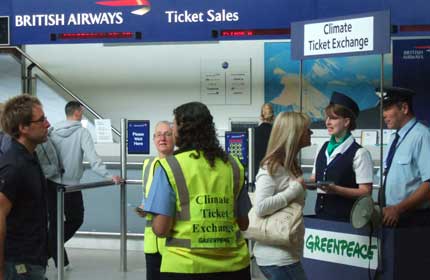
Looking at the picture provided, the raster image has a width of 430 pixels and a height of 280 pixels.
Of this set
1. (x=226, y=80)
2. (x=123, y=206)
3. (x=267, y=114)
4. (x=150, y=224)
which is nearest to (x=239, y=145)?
(x=267, y=114)

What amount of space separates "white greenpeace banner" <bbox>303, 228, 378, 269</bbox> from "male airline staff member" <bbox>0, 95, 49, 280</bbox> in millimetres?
1925

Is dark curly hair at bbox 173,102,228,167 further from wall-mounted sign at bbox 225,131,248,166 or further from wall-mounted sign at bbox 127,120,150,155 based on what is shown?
wall-mounted sign at bbox 127,120,150,155

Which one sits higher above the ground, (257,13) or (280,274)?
(257,13)

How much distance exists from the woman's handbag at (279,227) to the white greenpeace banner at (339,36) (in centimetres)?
147

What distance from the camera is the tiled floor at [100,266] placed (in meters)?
7.54

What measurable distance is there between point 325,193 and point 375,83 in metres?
3.81

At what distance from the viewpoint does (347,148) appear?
4801 mm

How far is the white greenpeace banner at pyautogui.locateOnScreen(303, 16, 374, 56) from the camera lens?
5.10 meters

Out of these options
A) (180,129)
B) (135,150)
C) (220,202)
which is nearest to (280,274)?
(220,202)

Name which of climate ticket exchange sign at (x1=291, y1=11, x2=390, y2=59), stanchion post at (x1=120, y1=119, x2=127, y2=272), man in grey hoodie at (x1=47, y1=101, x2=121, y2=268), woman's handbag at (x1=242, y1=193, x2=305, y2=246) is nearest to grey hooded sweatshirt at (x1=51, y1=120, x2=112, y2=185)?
man in grey hoodie at (x1=47, y1=101, x2=121, y2=268)

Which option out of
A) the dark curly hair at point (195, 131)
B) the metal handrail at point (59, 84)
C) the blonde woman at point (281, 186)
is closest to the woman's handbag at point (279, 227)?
the blonde woman at point (281, 186)

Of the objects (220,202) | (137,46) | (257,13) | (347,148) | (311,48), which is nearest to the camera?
(220,202)

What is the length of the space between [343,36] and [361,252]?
4.79ft

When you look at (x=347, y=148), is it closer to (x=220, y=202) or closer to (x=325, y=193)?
(x=325, y=193)
